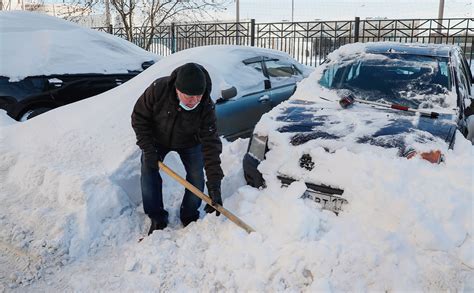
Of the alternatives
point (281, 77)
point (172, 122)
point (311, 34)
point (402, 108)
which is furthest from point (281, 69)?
point (311, 34)

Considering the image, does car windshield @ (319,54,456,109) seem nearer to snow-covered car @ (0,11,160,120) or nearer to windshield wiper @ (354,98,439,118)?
windshield wiper @ (354,98,439,118)

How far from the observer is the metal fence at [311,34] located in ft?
37.9

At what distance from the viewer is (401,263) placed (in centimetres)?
252

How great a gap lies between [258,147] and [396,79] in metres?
1.71

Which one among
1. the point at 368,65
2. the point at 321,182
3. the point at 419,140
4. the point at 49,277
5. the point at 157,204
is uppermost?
the point at 368,65

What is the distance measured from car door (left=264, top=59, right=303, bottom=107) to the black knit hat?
2856mm

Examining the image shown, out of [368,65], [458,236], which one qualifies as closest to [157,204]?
[458,236]

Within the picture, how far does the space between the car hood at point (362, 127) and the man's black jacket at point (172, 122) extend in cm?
63

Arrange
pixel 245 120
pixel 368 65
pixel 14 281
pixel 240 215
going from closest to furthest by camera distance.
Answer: pixel 14 281, pixel 240 215, pixel 368 65, pixel 245 120

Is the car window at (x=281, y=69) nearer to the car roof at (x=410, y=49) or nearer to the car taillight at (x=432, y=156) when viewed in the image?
the car roof at (x=410, y=49)

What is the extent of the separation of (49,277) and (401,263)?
2.36 metres

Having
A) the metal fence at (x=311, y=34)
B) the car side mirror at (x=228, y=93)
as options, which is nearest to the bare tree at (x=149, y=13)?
the metal fence at (x=311, y=34)

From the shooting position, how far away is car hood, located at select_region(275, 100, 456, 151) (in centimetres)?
314

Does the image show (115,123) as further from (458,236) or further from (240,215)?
(458,236)
